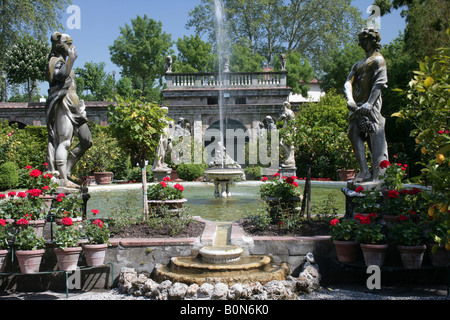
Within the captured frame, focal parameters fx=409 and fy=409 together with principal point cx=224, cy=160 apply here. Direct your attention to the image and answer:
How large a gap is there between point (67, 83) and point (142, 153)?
162 cm

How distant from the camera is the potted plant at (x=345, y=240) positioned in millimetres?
5027

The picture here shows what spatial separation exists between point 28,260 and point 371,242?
4078 millimetres

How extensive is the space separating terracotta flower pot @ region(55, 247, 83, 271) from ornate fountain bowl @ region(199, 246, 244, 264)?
1.50 meters

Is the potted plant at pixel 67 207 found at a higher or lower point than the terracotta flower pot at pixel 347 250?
higher

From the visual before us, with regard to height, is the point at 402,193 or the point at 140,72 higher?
the point at 140,72

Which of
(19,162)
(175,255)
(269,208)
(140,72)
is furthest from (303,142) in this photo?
(140,72)

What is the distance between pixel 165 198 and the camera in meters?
6.77

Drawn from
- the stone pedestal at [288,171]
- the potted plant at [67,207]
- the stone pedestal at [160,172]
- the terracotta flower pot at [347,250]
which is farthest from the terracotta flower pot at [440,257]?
the stone pedestal at [288,171]

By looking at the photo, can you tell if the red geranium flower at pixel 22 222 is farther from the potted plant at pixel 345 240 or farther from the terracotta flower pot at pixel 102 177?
the terracotta flower pot at pixel 102 177

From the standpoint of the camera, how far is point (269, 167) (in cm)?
1994

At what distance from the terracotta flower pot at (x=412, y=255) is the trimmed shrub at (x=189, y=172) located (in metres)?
13.8

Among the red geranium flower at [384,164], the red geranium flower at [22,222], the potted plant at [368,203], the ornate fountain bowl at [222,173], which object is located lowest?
the red geranium flower at [22,222]

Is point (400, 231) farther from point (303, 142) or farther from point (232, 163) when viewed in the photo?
point (232, 163)

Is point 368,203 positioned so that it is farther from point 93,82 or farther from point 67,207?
point 93,82
